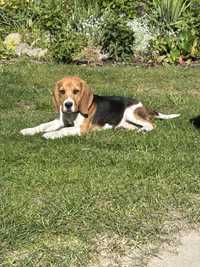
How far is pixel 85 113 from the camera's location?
802 cm

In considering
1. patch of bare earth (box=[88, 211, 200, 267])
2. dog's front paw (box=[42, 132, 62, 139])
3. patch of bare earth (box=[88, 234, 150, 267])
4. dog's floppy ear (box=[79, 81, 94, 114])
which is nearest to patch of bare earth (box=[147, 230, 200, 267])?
patch of bare earth (box=[88, 211, 200, 267])

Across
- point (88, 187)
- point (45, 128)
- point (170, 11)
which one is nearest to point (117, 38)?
point (170, 11)

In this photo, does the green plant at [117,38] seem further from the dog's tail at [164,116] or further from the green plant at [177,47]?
the dog's tail at [164,116]

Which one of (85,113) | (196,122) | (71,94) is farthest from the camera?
(196,122)

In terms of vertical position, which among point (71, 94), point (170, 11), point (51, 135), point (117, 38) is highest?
point (71, 94)

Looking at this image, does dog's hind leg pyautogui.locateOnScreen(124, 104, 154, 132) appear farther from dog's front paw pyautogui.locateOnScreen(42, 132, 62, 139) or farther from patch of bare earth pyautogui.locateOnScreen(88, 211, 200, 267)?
patch of bare earth pyautogui.locateOnScreen(88, 211, 200, 267)

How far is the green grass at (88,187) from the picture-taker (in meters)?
4.91

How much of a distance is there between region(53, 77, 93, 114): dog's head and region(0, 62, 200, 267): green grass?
1.22ft

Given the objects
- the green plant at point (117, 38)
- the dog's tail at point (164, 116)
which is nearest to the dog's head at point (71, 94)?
the dog's tail at point (164, 116)

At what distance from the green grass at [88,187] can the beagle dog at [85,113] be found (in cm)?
19

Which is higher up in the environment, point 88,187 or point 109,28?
point 88,187

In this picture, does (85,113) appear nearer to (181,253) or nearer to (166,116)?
(166,116)

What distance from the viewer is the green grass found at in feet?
16.1

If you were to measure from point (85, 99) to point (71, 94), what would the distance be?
0.68 feet
